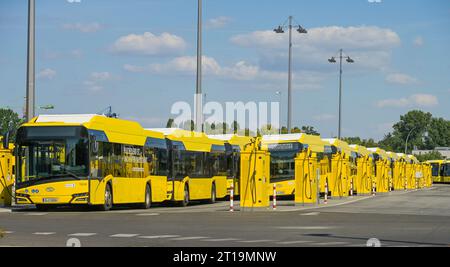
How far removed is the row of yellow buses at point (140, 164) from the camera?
1183 inches

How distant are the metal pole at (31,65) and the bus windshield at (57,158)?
17.8 feet

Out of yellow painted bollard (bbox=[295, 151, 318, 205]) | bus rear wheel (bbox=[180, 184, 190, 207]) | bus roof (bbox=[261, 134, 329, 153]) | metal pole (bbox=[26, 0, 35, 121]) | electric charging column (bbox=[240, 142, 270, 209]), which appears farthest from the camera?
bus roof (bbox=[261, 134, 329, 153])

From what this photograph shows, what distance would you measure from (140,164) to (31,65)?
18.5 feet

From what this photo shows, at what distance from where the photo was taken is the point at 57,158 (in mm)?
30016

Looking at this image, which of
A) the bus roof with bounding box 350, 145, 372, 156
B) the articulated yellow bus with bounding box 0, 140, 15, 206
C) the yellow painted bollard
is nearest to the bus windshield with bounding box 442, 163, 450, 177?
the bus roof with bounding box 350, 145, 372, 156

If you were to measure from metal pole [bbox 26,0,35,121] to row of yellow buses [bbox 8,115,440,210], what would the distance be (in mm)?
4020

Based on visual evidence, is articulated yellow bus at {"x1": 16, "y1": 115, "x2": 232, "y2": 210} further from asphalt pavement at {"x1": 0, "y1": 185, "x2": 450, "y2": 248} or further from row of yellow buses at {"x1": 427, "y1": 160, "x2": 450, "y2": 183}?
row of yellow buses at {"x1": 427, "y1": 160, "x2": 450, "y2": 183}

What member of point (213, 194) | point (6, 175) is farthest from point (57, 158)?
point (213, 194)

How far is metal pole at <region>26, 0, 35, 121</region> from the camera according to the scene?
35531mm

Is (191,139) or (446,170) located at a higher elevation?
(191,139)

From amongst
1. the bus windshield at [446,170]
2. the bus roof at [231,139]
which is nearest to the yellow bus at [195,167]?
the bus roof at [231,139]

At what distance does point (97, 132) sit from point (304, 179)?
1020 centimetres

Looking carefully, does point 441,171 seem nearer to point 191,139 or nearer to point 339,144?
point 339,144
